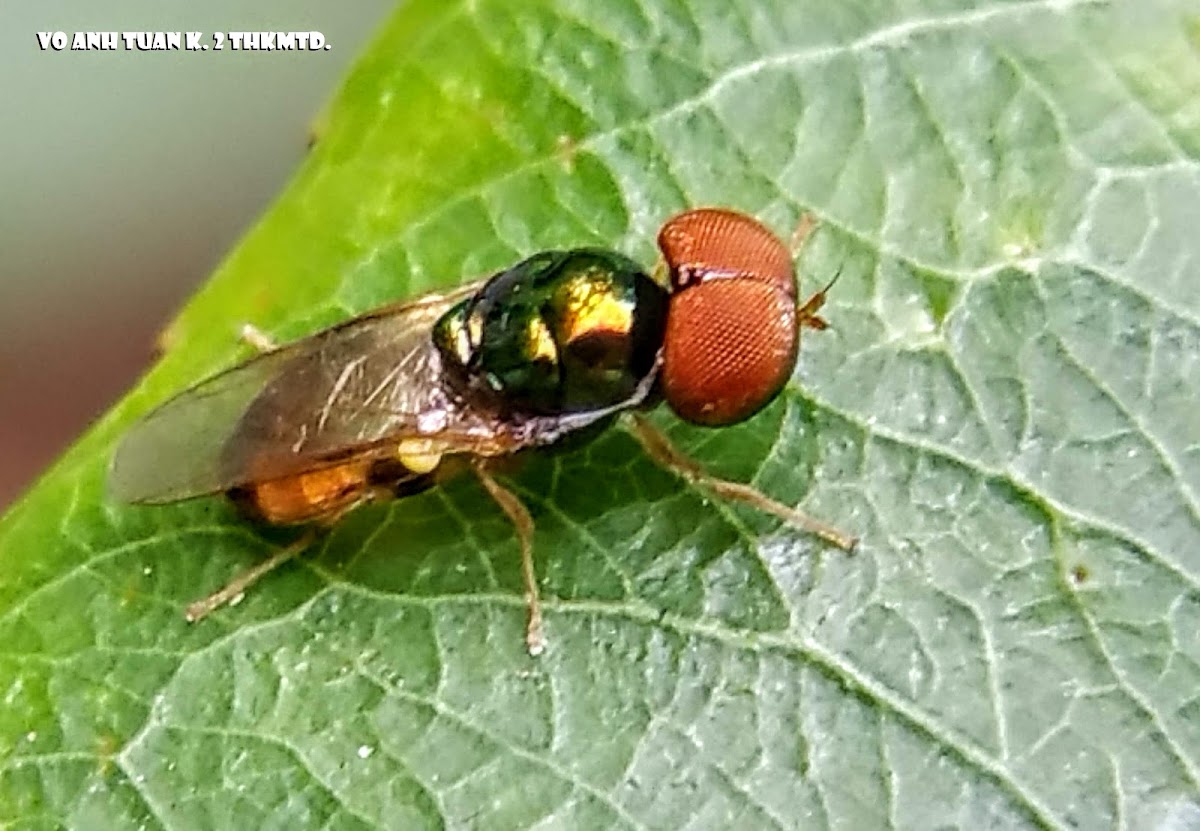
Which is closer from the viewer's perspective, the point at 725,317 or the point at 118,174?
the point at 725,317

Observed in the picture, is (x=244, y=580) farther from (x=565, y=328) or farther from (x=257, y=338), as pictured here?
(x=565, y=328)

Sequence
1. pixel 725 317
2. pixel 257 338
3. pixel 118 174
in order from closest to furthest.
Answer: pixel 725 317 → pixel 257 338 → pixel 118 174

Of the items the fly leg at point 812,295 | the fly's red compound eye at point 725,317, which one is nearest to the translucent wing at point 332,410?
the fly's red compound eye at point 725,317

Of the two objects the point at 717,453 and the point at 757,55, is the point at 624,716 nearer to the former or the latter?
the point at 717,453

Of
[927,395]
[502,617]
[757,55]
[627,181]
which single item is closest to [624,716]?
[502,617]

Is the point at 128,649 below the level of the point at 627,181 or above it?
below

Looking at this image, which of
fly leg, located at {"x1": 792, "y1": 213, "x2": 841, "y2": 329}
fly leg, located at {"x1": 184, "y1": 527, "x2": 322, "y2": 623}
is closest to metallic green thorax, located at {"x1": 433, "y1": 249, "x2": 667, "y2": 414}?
fly leg, located at {"x1": 792, "y1": 213, "x2": 841, "y2": 329}

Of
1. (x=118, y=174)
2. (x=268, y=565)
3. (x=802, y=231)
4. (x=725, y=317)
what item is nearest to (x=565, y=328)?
(x=725, y=317)
